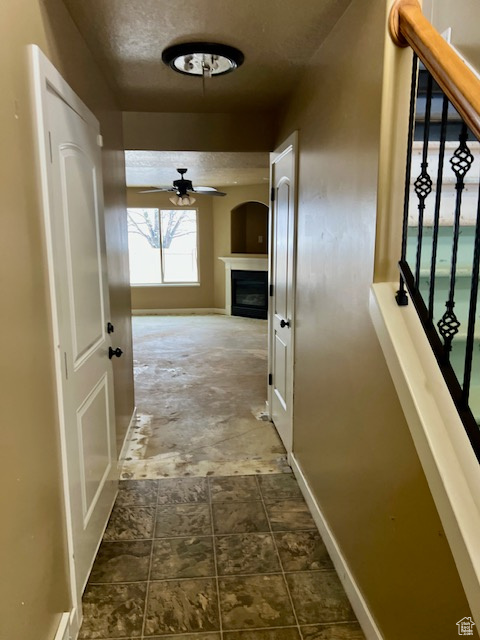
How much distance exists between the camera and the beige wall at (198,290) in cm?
880

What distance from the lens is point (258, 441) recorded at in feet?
11.3

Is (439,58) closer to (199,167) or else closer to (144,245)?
(199,167)

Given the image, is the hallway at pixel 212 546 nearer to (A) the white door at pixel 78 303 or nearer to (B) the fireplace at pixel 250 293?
(A) the white door at pixel 78 303

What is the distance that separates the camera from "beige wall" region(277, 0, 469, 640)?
1.34 m

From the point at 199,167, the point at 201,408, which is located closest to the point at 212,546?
the point at 201,408

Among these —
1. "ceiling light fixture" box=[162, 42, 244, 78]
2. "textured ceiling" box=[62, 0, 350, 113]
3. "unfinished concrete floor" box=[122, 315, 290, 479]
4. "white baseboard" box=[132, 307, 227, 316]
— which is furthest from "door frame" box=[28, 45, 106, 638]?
"white baseboard" box=[132, 307, 227, 316]

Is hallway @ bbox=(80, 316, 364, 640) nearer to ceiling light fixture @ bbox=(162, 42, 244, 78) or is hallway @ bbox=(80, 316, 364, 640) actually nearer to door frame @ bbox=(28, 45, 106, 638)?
door frame @ bbox=(28, 45, 106, 638)

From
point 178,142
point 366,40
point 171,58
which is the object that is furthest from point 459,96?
point 178,142

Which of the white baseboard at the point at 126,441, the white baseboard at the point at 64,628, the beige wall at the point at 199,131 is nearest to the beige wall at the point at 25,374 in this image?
the white baseboard at the point at 64,628

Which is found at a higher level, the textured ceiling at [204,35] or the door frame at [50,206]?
the textured ceiling at [204,35]

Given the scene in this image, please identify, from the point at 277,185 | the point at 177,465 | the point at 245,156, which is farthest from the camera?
the point at 245,156

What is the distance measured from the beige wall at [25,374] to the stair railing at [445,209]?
1.16 m

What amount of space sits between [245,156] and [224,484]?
10.9 feet

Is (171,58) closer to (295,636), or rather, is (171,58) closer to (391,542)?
(391,542)
